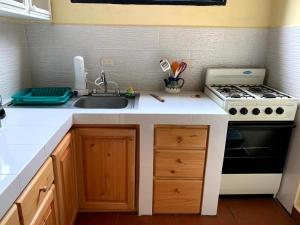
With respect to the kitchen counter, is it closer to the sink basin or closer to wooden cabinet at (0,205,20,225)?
wooden cabinet at (0,205,20,225)

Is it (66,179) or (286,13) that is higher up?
(286,13)

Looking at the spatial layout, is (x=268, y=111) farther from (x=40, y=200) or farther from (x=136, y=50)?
(x=40, y=200)

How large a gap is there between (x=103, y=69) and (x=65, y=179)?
1065 mm

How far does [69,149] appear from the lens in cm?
154

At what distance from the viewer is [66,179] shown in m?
1.47

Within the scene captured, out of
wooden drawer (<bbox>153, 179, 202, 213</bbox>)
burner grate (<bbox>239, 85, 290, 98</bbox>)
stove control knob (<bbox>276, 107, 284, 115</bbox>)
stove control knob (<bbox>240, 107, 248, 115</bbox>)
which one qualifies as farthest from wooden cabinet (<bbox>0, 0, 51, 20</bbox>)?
stove control knob (<bbox>276, 107, 284, 115</bbox>)

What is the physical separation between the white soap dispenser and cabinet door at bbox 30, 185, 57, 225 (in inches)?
37.7

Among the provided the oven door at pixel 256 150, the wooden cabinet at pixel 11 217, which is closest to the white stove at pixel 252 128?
A: the oven door at pixel 256 150

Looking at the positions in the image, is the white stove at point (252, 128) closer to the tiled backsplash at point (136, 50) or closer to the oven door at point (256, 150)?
the oven door at point (256, 150)

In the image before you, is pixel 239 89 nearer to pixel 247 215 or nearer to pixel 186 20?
pixel 186 20

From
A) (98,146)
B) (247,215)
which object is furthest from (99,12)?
(247,215)

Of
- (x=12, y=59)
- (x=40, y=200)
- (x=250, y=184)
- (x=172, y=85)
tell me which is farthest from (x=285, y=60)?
(x=12, y=59)

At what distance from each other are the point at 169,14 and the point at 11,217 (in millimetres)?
1808

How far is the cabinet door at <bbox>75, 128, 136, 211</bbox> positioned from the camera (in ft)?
5.39
